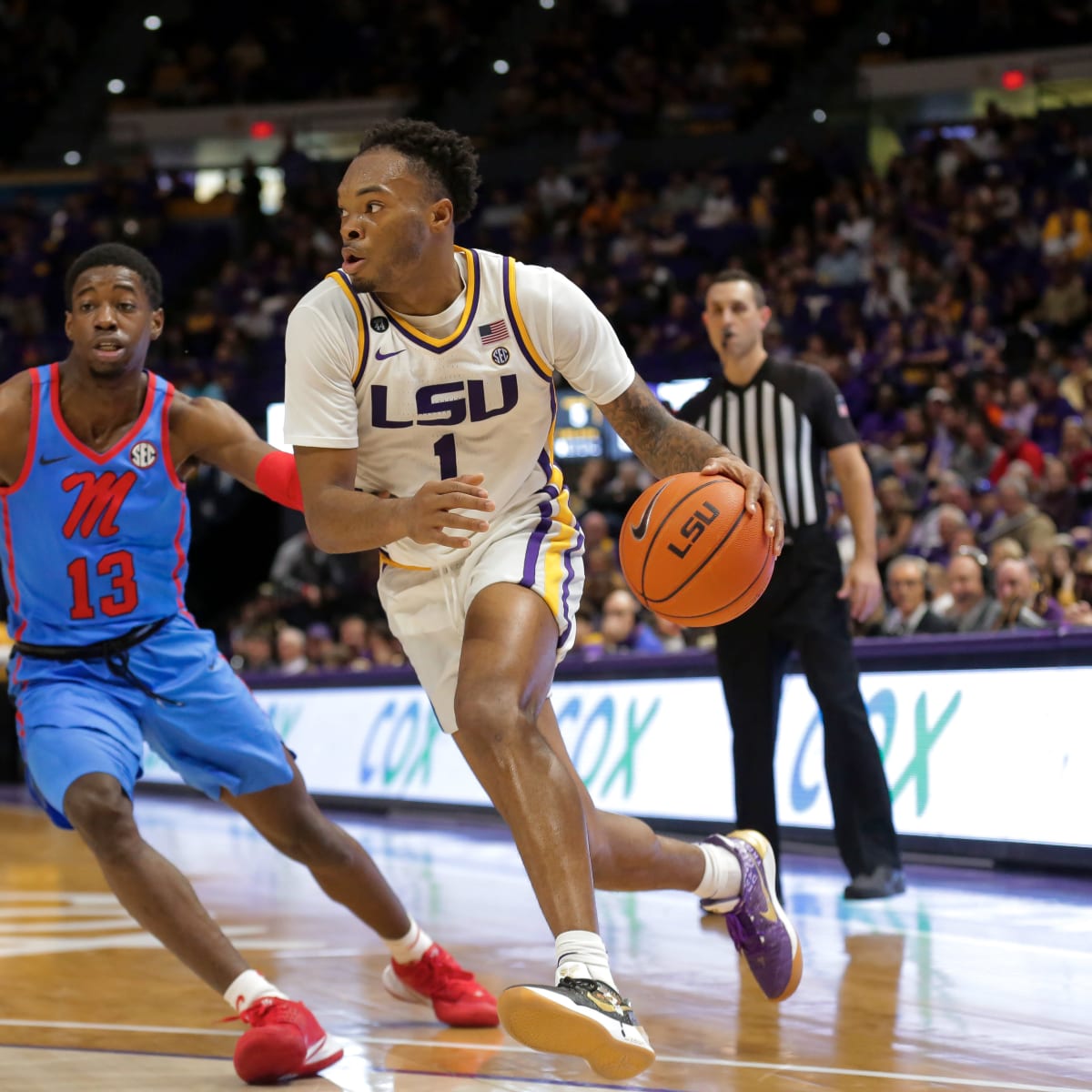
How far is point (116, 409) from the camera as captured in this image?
4160 mm

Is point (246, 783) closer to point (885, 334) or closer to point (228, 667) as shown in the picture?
point (228, 667)

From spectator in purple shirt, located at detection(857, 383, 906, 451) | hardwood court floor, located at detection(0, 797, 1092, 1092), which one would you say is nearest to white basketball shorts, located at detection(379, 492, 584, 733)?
hardwood court floor, located at detection(0, 797, 1092, 1092)

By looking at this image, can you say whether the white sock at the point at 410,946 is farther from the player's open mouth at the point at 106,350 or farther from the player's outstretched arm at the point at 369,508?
the player's open mouth at the point at 106,350

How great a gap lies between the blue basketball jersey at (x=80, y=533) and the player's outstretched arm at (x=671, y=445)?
1.29 m

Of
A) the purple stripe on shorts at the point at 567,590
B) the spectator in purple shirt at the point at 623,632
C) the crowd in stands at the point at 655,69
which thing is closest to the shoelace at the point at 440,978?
the purple stripe on shorts at the point at 567,590

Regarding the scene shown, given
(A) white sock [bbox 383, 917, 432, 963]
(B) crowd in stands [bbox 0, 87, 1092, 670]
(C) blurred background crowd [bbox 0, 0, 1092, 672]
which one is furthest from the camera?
(C) blurred background crowd [bbox 0, 0, 1092, 672]

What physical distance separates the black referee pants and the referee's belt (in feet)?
7.62

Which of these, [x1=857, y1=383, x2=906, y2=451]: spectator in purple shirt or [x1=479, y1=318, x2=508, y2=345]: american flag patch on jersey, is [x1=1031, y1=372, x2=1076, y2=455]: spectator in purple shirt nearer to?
[x1=857, y1=383, x2=906, y2=451]: spectator in purple shirt

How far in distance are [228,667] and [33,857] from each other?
4.92m

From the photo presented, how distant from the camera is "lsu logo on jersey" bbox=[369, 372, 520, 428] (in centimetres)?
344

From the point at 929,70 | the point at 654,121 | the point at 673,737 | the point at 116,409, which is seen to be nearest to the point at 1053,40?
the point at 929,70

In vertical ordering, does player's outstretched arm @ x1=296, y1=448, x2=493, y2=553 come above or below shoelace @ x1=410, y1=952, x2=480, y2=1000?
above

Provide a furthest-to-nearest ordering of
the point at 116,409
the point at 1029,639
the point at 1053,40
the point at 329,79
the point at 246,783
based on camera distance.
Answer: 1. the point at 329,79
2. the point at 1053,40
3. the point at 1029,639
4. the point at 116,409
5. the point at 246,783

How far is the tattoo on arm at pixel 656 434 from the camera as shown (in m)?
3.53
